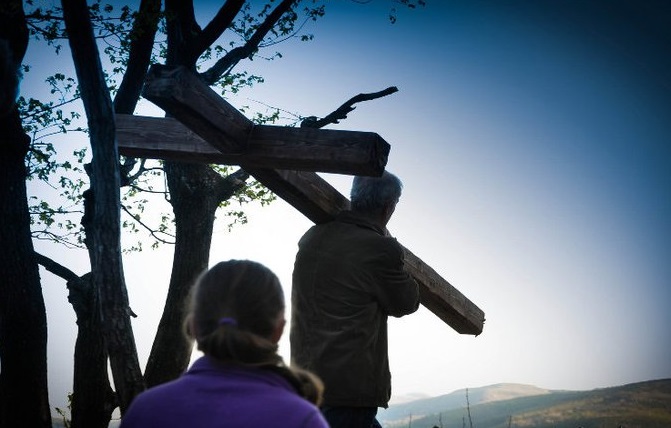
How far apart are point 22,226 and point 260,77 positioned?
17.8ft

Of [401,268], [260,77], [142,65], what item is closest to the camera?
[401,268]

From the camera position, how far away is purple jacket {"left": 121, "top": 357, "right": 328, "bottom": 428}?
1.34 meters

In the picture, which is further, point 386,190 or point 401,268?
point 386,190

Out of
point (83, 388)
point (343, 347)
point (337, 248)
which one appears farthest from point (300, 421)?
point (83, 388)

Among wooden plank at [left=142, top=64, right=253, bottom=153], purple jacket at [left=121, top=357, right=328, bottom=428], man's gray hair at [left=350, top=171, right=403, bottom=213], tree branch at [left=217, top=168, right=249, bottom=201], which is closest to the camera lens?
purple jacket at [left=121, top=357, right=328, bottom=428]

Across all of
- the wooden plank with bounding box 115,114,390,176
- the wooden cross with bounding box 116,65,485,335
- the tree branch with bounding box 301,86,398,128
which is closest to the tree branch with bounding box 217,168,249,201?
the tree branch with bounding box 301,86,398,128

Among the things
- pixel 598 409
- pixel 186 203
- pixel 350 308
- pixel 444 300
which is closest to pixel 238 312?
pixel 350 308

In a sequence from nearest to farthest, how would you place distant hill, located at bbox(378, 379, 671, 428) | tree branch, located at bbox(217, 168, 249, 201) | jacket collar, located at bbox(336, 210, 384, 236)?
jacket collar, located at bbox(336, 210, 384, 236), tree branch, located at bbox(217, 168, 249, 201), distant hill, located at bbox(378, 379, 671, 428)

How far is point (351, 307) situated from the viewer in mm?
3189

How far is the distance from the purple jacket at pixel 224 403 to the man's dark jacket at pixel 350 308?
166 cm

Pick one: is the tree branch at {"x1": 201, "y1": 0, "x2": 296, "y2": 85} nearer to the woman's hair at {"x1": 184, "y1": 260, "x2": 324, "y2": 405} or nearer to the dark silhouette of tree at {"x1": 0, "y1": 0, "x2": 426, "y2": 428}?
the dark silhouette of tree at {"x1": 0, "y1": 0, "x2": 426, "y2": 428}

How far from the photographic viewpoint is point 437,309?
4730mm

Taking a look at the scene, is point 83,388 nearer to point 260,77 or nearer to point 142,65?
point 142,65

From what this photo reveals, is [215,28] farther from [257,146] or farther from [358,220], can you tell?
[358,220]
